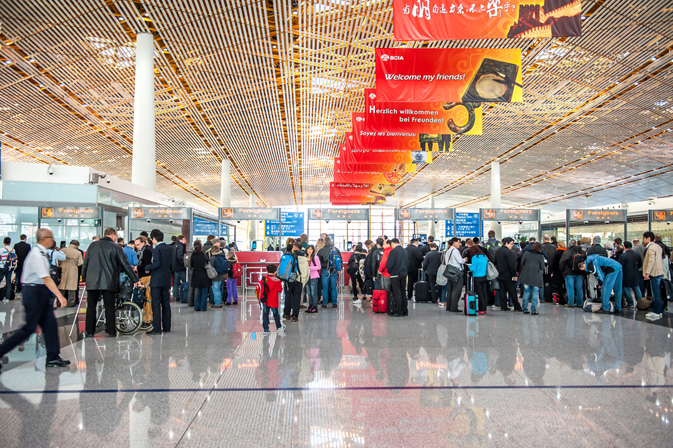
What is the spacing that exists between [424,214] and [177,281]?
10050 mm

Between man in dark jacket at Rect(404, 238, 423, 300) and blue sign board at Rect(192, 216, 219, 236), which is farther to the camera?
blue sign board at Rect(192, 216, 219, 236)

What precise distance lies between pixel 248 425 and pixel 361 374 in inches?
67.0

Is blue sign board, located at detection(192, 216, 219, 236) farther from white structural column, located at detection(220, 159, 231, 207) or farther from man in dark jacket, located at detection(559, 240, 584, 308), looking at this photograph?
man in dark jacket, located at detection(559, 240, 584, 308)

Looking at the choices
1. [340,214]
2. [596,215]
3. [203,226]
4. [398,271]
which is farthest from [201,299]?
[596,215]

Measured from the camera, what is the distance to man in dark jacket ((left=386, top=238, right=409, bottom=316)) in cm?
959

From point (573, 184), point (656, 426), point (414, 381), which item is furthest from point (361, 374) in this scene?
point (573, 184)

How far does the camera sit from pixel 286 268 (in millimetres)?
8750

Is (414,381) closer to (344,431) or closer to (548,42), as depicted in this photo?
(344,431)

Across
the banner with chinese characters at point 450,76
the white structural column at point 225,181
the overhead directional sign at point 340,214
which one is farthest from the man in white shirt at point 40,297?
the white structural column at point 225,181

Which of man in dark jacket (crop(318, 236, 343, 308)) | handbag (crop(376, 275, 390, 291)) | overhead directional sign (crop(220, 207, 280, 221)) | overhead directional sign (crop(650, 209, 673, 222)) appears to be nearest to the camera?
handbag (crop(376, 275, 390, 291))

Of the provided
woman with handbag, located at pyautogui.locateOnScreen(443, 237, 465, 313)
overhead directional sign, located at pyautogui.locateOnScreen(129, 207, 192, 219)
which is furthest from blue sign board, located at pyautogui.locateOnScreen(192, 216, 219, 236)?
woman with handbag, located at pyautogui.locateOnScreen(443, 237, 465, 313)

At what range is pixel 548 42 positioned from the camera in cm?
1212

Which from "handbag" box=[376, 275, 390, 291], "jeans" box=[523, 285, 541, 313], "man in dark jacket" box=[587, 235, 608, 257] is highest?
"man in dark jacket" box=[587, 235, 608, 257]

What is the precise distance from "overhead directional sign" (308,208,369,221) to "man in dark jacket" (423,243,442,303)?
21.0 feet
